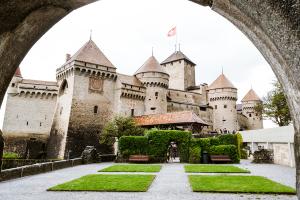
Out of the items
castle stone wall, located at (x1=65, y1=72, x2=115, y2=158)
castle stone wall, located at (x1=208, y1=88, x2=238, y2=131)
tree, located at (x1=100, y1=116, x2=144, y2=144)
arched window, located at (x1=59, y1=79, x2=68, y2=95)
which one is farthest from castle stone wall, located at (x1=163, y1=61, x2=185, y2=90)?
tree, located at (x1=100, y1=116, x2=144, y2=144)

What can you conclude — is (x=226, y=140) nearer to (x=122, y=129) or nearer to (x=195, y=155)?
(x=195, y=155)

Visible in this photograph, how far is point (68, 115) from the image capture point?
→ 32.1 meters

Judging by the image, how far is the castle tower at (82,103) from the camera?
3180 centimetres

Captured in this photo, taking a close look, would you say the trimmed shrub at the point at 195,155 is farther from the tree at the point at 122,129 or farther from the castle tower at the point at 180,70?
the castle tower at the point at 180,70

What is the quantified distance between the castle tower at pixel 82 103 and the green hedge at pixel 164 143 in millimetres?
11737

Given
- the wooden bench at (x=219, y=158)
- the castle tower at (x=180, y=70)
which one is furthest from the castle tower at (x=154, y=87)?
the wooden bench at (x=219, y=158)

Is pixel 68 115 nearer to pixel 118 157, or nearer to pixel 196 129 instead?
pixel 118 157

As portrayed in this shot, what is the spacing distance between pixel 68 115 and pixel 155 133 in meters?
13.5

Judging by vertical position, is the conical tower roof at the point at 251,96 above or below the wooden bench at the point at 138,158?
above

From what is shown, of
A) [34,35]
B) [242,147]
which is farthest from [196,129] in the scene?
[34,35]

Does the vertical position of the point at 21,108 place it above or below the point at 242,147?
above

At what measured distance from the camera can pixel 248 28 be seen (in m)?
1.79

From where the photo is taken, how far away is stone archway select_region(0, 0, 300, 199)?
134 centimetres

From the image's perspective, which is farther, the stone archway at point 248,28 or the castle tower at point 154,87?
the castle tower at point 154,87
